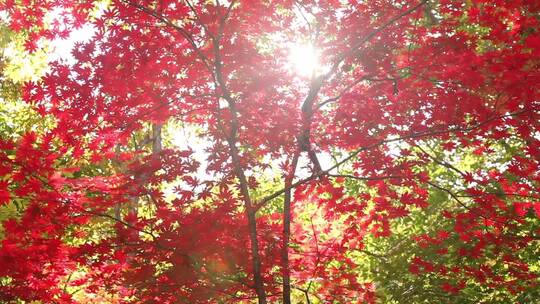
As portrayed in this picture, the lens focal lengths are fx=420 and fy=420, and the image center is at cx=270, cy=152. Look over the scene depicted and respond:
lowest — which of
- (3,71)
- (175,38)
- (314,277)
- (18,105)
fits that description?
(314,277)

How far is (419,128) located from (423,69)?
0.73 metres

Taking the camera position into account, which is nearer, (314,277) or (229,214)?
(229,214)

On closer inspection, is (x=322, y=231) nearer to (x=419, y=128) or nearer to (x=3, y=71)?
(x=419, y=128)

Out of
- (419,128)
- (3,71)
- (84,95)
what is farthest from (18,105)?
(419,128)

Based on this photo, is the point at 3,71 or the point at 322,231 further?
the point at 3,71

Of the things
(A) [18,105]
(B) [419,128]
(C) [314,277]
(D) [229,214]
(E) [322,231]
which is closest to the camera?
(D) [229,214]

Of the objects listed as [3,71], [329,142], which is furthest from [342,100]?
[3,71]

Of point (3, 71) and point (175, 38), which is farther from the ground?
point (3, 71)

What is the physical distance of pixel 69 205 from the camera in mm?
3988

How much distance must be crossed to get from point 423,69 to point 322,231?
264 centimetres

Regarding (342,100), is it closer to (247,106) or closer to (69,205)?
(247,106)

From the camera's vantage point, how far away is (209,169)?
439 cm

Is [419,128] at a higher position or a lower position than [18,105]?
lower

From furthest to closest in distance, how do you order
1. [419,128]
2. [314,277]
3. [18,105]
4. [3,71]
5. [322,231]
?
[18,105]
[3,71]
[322,231]
[419,128]
[314,277]
